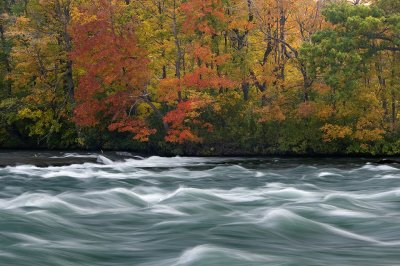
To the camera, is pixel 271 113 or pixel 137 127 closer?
pixel 271 113

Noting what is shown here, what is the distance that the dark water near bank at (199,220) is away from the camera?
802cm

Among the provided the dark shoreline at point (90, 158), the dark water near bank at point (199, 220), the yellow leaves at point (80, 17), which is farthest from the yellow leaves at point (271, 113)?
the yellow leaves at point (80, 17)

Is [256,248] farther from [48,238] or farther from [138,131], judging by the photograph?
[138,131]

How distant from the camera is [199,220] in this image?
1044 cm

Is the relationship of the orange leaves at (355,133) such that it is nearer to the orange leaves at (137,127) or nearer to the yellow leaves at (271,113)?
the yellow leaves at (271,113)

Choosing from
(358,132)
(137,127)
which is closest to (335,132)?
(358,132)

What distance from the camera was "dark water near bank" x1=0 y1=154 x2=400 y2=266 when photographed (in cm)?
802

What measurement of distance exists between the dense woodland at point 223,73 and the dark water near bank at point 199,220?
7800mm

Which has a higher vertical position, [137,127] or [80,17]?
[80,17]

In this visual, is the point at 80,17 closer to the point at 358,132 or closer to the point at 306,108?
the point at 306,108

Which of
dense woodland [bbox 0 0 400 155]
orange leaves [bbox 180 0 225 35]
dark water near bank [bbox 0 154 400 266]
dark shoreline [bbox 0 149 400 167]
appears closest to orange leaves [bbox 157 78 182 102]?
dense woodland [bbox 0 0 400 155]

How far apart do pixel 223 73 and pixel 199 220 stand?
19.8 metres

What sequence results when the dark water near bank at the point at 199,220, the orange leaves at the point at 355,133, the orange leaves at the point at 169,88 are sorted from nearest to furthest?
the dark water near bank at the point at 199,220 < the orange leaves at the point at 355,133 < the orange leaves at the point at 169,88

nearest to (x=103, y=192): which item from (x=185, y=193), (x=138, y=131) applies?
(x=185, y=193)
